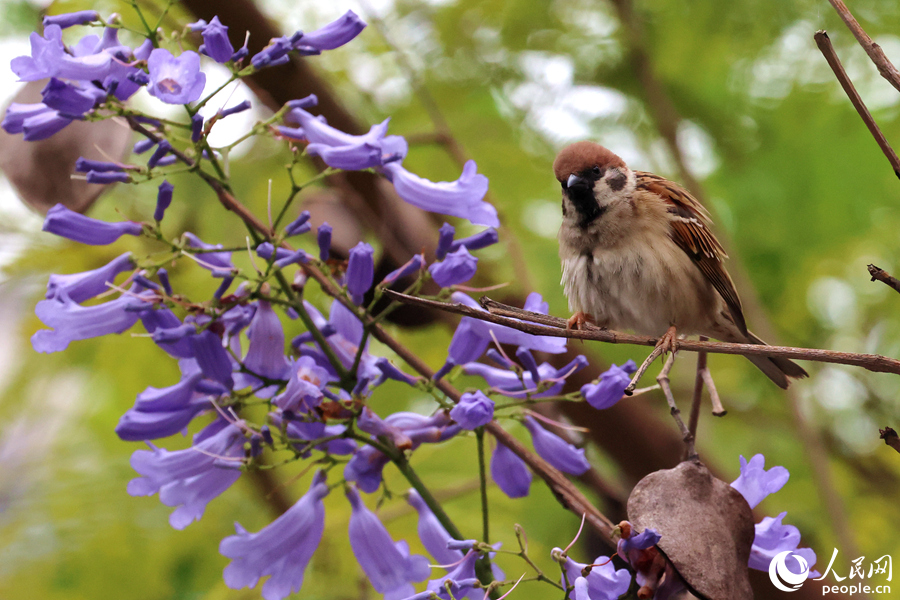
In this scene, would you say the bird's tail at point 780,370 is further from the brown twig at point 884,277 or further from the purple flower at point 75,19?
the purple flower at point 75,19

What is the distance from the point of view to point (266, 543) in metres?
1.27

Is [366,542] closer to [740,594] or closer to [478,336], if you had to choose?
[478,336]

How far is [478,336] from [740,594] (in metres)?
0.52

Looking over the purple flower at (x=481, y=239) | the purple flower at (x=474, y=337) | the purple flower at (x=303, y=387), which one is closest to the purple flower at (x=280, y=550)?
the purple flower at (x=303, y=387)

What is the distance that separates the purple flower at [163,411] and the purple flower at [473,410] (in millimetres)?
367

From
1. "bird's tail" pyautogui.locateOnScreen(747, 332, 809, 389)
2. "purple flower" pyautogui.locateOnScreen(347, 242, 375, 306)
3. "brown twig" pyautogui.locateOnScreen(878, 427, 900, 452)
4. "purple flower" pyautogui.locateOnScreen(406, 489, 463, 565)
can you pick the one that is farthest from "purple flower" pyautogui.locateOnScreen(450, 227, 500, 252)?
"bird's tail" pyautogui.locateOnScreen(747, 332, 809, 389)

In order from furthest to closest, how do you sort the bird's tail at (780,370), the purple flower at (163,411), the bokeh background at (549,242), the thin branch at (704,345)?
the bokeh background at (549,242), the bird's tail at (780,370), the purple flower at (163,411), the thin branch at (704,345)

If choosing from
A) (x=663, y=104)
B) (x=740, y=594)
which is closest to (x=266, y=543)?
(x=740, y=594)

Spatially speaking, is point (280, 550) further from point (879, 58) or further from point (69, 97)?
point (879, 58)

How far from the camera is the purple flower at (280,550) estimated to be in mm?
1264

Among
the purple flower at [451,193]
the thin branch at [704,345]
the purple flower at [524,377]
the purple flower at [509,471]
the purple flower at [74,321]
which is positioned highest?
the thin branch at [704,345]

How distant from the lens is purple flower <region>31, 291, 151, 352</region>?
4.01 feet

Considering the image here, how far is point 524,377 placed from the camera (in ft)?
4.42

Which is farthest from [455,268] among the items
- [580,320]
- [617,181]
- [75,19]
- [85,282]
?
[617,181]
